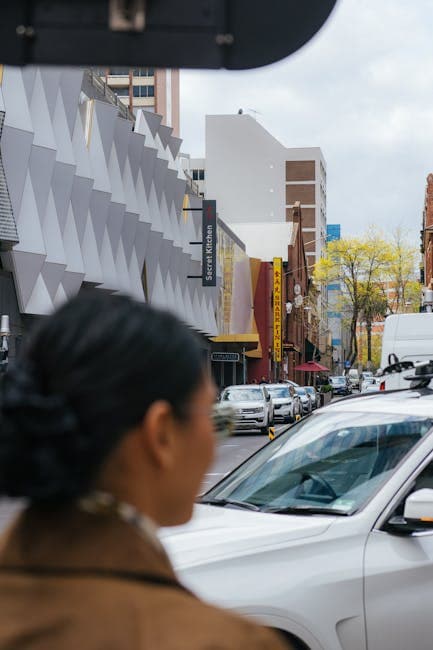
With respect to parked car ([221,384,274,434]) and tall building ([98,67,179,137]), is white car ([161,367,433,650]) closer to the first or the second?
parked car ([221,384,274,434])

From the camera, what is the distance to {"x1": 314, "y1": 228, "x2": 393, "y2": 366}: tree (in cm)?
8250

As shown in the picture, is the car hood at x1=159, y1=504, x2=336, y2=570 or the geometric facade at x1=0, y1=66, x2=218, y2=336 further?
the geometric facade at x1=0, y1=66, x2=218, y2=336

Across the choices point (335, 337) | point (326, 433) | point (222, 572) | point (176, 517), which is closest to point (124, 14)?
point (176, 517)

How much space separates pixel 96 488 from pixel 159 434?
0.11 metres

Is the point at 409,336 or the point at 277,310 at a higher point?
the point at 409,336

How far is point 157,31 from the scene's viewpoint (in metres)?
2.04

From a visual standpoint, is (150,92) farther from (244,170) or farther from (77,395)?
(77,395)

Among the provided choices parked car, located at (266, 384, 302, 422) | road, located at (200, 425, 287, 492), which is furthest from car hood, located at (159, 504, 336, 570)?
parked car, located at (266, 384, 302, 422)

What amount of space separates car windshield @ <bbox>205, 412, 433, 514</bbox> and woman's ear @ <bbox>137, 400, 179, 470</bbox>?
3825 millimetres

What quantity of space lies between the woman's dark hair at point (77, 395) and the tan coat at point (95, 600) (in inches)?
2.1

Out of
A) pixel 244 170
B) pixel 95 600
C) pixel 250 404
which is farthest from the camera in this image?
pixel 244 170

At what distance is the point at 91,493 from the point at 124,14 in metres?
0.98

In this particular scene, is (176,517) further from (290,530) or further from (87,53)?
A: (290,530)

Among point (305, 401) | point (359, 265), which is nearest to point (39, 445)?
point (305, 401)
